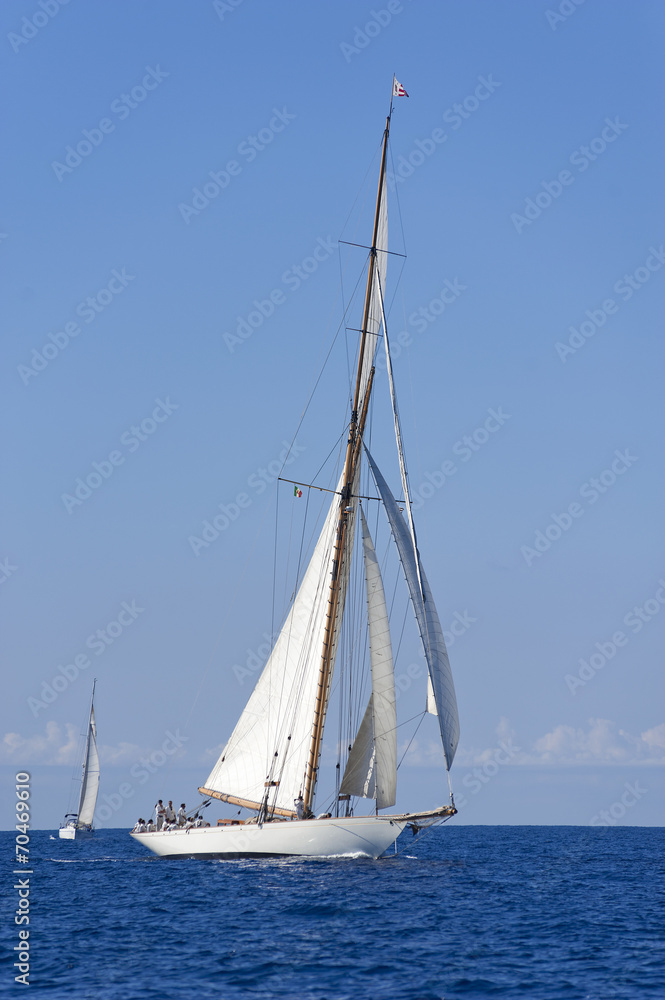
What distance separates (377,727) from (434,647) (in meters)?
4.78

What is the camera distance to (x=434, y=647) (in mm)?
41875

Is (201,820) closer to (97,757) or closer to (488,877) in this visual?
(488,877)

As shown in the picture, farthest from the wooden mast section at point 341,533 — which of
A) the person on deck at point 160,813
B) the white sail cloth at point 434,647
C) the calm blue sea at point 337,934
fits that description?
the person on deck at point 160,813

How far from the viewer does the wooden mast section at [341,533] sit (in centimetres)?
4722

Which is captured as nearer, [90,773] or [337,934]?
[337,934]

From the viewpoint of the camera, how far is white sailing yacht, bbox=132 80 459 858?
43281 millimetres

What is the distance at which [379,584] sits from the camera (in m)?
44.6

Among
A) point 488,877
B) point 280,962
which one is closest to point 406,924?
point 280,962

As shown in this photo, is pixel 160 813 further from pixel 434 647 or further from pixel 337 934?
pixel 337 934

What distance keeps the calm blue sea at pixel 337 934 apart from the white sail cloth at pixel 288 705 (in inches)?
146

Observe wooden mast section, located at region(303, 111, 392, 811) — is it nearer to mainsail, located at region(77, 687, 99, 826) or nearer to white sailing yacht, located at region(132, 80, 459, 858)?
white sailing yacht, located at region(132, 80, 459, 858)

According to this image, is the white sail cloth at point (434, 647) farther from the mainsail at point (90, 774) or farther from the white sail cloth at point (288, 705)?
the mainsail at point (90, 774)

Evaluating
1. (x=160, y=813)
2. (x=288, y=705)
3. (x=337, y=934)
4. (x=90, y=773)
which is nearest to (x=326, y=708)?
(x=288, y=705)

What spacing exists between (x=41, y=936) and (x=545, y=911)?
16948mm
